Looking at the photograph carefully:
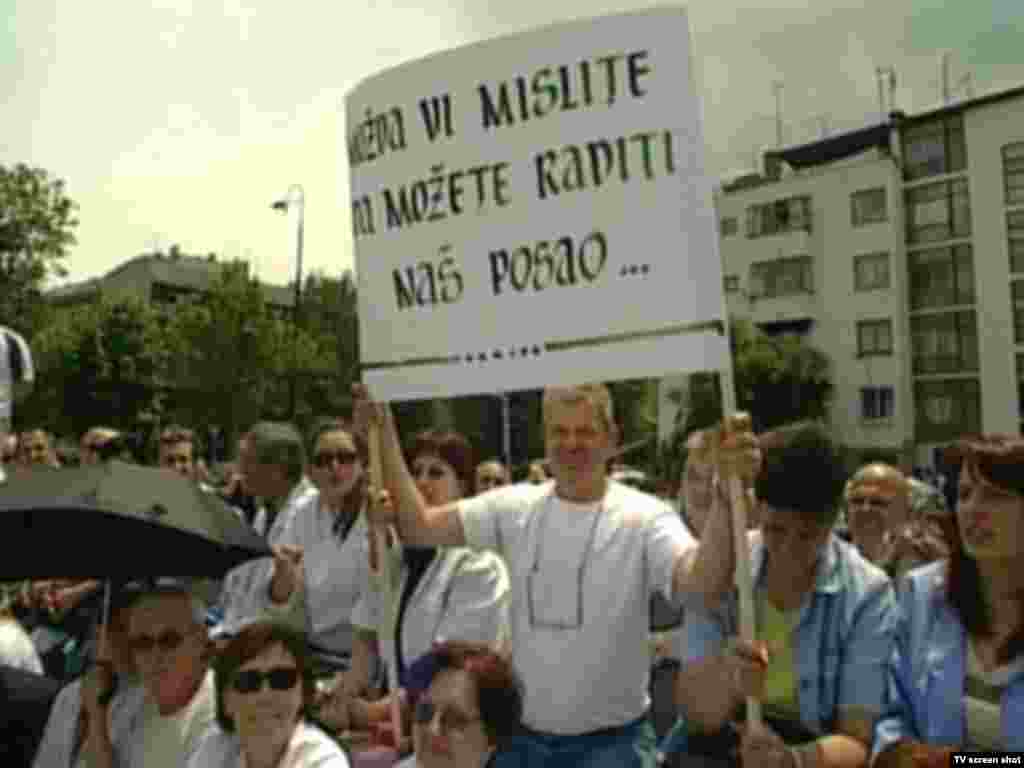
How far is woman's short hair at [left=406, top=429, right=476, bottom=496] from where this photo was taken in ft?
16.0

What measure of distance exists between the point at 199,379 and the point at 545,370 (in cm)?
4192

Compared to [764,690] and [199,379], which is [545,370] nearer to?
[764,690]

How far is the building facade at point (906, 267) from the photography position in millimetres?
55875

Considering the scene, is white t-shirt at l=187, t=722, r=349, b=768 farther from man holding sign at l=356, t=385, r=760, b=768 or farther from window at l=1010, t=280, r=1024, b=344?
window at l=1010, t=280, r=1024, b=344

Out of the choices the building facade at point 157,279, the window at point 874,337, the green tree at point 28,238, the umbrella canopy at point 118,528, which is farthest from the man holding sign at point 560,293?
the building facade at point 157,279

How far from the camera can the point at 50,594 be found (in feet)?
20.3

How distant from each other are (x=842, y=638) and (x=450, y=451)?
1.90 m

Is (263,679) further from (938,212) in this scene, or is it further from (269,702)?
(938,212)

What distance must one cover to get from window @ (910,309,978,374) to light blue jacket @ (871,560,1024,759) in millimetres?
56035

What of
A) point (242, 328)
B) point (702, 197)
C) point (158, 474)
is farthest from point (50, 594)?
point (242, 328)

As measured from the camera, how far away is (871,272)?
6166 cm

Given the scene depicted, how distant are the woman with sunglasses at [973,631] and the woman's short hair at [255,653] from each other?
1386 mm

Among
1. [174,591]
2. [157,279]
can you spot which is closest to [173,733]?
[174,591]

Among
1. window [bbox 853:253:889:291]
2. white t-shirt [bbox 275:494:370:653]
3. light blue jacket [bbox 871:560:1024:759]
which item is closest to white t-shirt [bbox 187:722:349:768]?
light blue jacket [bbox 871:560:1024:759]
